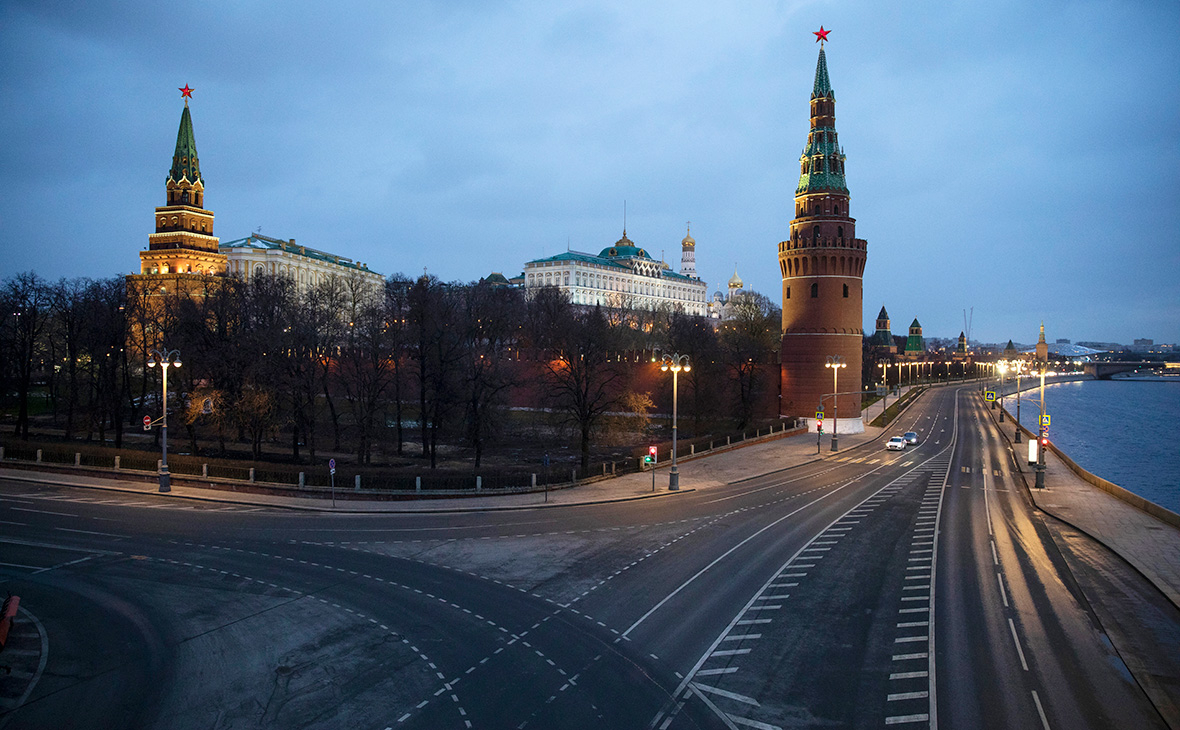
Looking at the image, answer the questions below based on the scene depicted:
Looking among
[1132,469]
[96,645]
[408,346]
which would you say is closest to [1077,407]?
[1132,469]

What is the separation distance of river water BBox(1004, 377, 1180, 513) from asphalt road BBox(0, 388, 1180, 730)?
33.2m

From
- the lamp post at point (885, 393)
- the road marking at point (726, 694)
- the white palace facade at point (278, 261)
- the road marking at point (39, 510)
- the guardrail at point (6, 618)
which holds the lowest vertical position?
the road marking at point (726, 694)

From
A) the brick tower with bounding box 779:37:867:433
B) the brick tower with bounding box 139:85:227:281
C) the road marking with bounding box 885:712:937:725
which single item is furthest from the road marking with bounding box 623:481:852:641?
the brick tower with bounding box 139:85:227:281

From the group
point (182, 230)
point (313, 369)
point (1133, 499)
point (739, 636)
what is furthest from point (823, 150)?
point (182, 230)

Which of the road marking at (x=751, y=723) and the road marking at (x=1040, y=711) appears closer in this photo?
the road marking at (x=751, y=723)

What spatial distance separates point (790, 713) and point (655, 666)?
3.11m

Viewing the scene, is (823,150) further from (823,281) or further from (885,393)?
(885,393)

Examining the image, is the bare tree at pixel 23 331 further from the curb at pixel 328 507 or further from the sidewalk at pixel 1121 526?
the sidewalk at pixel 1121 526

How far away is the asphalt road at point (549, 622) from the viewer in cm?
1335

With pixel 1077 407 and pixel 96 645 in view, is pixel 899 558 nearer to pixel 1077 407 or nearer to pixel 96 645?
pixel 96 645

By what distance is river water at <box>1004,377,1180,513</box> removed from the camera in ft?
202

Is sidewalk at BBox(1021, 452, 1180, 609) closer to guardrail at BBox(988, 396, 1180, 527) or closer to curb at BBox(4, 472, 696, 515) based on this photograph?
guardrail at BBox(988, 396, 1180, 527)

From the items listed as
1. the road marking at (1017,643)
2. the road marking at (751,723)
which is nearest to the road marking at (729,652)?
the road marking at (751,723)

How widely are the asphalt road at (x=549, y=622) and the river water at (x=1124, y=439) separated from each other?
33242mm
